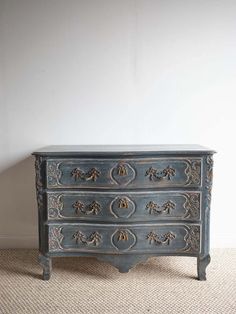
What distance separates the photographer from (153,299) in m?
1.66

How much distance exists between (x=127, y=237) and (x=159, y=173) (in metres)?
0.42

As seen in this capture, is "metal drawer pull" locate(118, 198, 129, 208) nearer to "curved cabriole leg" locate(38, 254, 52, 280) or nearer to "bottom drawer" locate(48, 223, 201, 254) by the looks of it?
Result: "bottom drawer" locate(48, 223, 201, 254)

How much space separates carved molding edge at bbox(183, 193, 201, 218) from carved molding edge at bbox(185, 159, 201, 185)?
8 centimetres

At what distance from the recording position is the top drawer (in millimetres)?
1751

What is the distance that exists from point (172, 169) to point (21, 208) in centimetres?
127

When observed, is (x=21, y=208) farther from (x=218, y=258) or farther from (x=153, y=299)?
(x=218, y=258)

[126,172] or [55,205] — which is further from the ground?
[126,172]

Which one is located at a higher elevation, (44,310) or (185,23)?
(185,23)

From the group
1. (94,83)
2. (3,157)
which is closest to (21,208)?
(3,157)

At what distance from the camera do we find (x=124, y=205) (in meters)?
1.77

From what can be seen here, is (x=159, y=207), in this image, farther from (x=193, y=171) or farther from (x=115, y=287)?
(x=115, y=287)

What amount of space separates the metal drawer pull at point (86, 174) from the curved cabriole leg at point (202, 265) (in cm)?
80

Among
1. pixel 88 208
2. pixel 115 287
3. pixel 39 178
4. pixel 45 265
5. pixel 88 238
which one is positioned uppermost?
pixel 39 178

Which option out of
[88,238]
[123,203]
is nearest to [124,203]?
[123,203]
